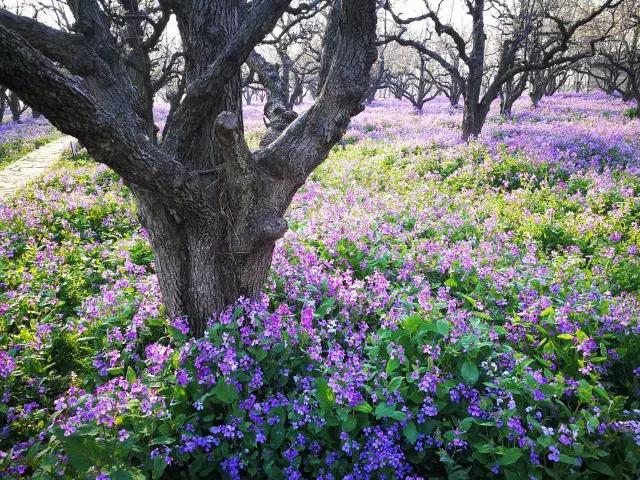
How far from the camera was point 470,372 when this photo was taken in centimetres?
340

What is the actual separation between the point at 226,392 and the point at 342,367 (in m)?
0.96

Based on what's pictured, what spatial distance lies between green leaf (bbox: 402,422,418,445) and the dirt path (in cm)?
1208

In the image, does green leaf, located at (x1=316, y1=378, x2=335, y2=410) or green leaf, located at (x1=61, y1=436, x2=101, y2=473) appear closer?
green leaf, located at (x1=61, y1=436, x2=101, y2=473)

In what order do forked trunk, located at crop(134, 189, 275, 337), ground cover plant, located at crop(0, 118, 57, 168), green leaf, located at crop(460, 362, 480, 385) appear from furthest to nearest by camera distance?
ground cover plant, located at crop(0, 118, 57, 168) < forked trunk, located at crop(134, 189, 275, 337) < green leaf, located at crop(460, 362, 480, 385)

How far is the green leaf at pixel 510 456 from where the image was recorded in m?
2.87

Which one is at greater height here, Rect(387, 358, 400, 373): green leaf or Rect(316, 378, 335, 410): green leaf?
Rect(387, 358, 400, 373): green leaf

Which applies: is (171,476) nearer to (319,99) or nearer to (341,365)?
(341,365)

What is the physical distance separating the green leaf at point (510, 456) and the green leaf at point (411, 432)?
593 millimetres

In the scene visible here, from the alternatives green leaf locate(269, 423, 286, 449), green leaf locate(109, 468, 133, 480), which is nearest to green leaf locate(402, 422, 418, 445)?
green leaf locate(269, 423, 286, 449)

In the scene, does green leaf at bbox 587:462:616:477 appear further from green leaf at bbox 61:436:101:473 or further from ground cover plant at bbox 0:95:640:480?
green leaf at bbox 61:436:101:473

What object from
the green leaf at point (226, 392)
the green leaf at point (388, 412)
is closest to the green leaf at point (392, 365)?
the green leaf at point (388, 412)

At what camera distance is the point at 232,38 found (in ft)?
12.6

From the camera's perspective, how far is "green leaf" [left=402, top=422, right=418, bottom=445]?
3.11m

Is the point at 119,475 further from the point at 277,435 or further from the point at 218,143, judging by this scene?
the point at 218,143
